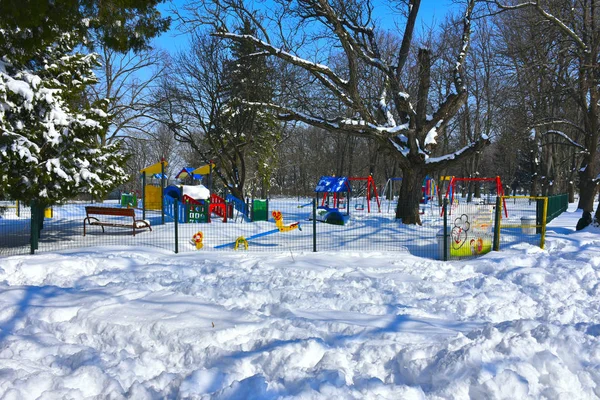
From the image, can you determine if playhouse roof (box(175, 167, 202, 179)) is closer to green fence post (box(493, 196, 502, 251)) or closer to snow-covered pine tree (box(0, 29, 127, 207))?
snow-covered pine tree (box(0, 29, 127, 207))

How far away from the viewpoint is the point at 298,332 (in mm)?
4895

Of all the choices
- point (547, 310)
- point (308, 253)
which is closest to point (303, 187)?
point (308, 253)

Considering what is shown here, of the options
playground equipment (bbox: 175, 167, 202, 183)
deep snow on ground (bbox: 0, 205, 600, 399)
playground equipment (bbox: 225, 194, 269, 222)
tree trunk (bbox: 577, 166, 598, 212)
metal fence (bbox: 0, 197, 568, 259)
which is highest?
playground equipment (bbox: 175, 167, 202, 183)

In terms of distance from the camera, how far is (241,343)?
15.3ft

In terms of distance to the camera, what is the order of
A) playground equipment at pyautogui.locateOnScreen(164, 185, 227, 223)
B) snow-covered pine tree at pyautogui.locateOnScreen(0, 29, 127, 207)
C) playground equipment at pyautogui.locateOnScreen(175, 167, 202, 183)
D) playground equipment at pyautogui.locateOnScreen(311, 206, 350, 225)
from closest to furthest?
snow-covered pine tree at pyautogui.locateOnScreen(0, 29, 127, 207) < playground equipment at pyautogui.locateOnScreen(311, 206, 350, 225) < playground equipment at pyautogui.locateOnScreen(164, 185, 227, 223) < playground equipment at pyautogui.locateOnScreen(175, 167, 202, 183)

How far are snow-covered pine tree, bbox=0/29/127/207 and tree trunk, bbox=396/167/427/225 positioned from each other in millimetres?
10387

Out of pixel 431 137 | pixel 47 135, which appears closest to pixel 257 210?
pixel 431 137

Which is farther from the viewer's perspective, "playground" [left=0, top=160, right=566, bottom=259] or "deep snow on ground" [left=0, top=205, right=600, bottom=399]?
"playground" [left=0, top=160, right=566, bottom=259]

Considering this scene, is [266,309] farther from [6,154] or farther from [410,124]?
[410,124]

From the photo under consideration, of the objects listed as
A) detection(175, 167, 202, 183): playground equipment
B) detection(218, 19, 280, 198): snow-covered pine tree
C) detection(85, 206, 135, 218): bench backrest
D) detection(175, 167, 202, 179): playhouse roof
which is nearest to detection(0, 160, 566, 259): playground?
detection(85, 206, 135, 218): bench backrest

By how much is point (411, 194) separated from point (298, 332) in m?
13.2

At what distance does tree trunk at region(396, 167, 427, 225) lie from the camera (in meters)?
16.8

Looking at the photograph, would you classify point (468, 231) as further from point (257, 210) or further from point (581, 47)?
point (257, 210)

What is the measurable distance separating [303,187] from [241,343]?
60.1 m
